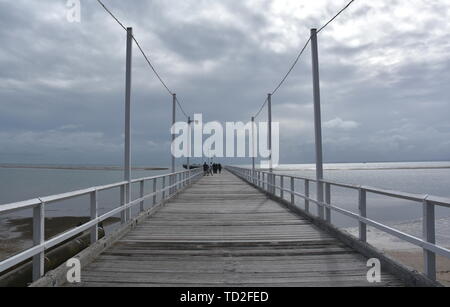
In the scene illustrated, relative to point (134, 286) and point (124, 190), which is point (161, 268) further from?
point (124, 190)

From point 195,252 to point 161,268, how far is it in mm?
1076

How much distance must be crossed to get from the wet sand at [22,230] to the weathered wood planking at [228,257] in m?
12.0

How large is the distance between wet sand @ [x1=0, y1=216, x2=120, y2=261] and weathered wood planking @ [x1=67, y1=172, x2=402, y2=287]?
12027 millimetres

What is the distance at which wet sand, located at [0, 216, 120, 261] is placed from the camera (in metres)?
19.0

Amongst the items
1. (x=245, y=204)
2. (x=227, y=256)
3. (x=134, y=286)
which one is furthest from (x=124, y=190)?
(x=245, y=204)

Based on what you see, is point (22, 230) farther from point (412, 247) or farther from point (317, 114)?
point (412, 247)

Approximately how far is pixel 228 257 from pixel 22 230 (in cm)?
2225

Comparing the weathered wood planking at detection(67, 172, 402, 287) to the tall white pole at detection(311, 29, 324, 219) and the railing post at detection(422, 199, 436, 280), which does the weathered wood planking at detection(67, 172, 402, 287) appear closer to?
the railing post at detection(422, 199, 436, 280)

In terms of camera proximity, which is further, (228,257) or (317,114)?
(317,114)

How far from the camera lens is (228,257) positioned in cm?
611

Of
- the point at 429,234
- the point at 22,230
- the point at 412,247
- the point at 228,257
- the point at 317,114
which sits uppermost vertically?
the point at 317,114
